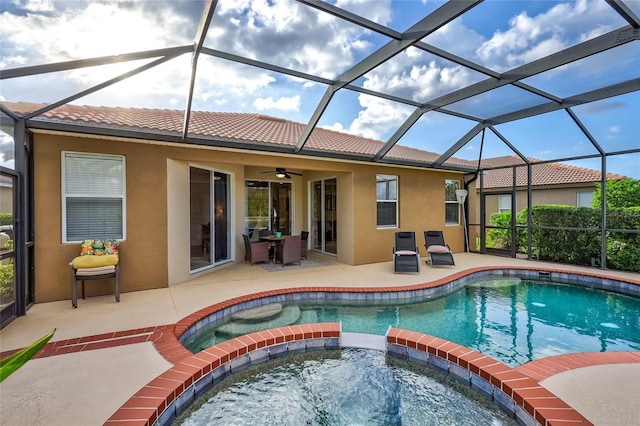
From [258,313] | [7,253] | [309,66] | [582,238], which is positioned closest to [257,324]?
[258,313]

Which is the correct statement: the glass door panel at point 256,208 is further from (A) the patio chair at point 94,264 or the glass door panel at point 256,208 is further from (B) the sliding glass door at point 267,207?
(A) the patio chair at point 94,264

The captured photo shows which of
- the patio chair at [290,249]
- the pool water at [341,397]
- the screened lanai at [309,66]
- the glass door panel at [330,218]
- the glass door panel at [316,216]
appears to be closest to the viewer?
the pool water at [341,397]

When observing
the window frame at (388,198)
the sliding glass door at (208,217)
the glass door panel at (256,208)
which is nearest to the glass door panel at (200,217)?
the sliding glass door at (208,217)

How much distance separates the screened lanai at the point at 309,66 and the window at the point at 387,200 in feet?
8.52

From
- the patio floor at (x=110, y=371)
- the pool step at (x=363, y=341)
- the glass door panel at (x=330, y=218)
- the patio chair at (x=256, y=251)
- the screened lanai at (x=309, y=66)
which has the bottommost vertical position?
the pool step at (x=363, y=341)

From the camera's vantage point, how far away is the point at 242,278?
764cm

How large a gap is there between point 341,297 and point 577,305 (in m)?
4.91

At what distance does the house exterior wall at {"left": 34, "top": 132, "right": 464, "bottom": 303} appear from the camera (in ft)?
19.0

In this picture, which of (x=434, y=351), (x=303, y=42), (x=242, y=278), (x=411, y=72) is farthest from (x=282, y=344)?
(x=411, y=72)

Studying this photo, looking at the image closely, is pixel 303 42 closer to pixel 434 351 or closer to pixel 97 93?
pixel 97 93

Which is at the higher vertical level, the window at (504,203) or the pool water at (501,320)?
the window at (504,203)

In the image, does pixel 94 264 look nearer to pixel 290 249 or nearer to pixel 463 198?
pixel 290 249

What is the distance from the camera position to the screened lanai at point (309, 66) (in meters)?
3.88

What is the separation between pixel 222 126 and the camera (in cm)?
760
